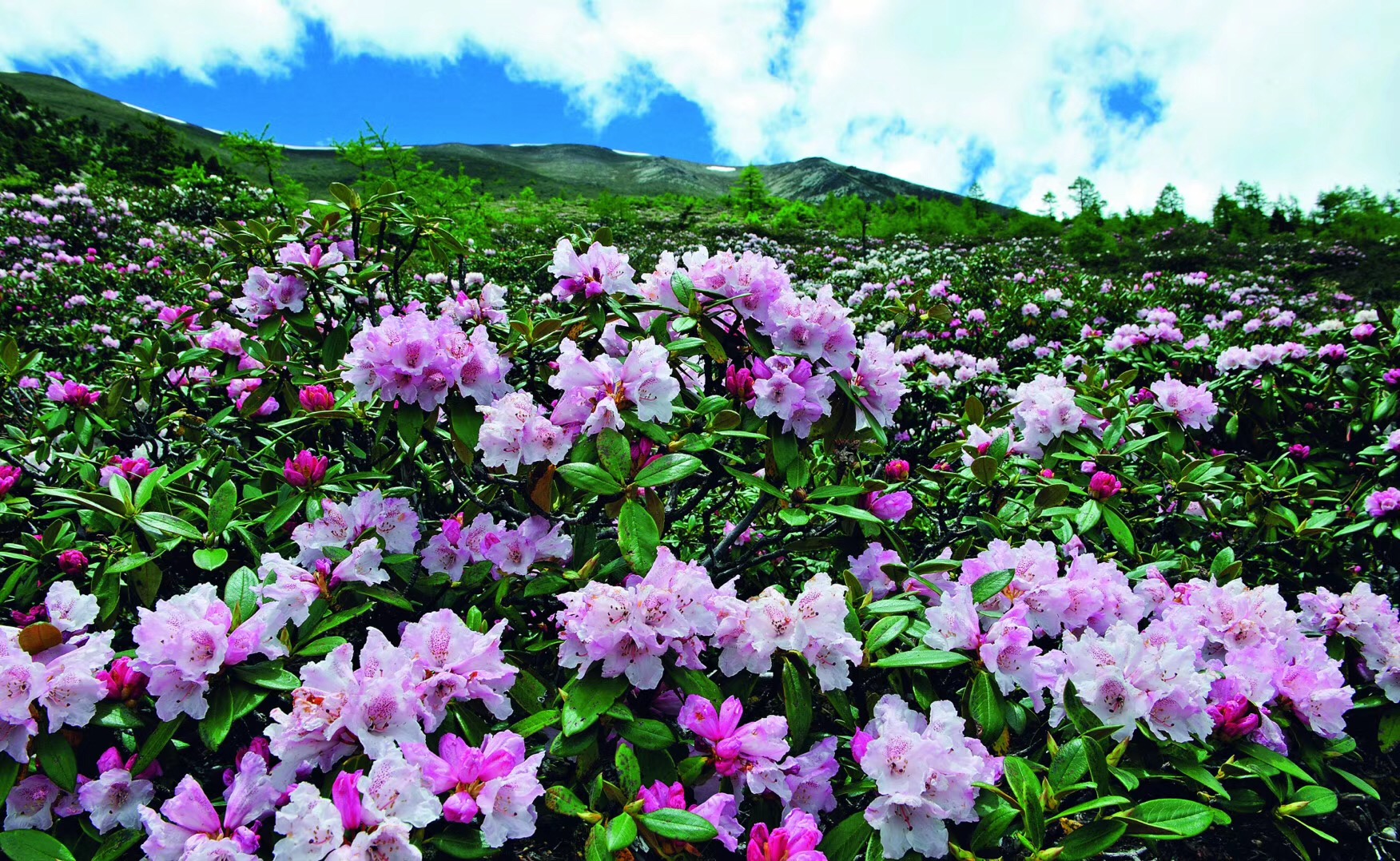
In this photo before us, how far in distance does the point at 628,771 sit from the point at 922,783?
18.3 inches

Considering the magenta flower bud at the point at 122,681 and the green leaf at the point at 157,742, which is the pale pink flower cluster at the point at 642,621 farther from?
the magenta flower bud at the point at 122,681

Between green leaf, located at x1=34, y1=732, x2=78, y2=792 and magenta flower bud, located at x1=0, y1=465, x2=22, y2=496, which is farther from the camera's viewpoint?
magenta flower bud, located at x1=0, y1=465, x2=22, y2=496

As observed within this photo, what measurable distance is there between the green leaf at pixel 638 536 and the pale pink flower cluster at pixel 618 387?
0.63 feet

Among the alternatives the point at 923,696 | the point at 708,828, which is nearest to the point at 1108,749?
the point at 923,696

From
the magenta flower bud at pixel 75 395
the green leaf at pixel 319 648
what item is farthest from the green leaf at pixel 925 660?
the magenta flower bud at pixel 75 395

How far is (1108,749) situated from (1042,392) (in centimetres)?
123

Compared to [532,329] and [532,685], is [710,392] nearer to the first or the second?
[532,329]

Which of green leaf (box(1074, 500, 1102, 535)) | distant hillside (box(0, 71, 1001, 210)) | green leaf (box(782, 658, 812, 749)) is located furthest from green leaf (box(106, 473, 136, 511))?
distant hillside (box(0, 71, 1001, 210))

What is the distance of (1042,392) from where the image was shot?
222 centimetres

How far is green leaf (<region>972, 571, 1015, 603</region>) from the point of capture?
1385mm

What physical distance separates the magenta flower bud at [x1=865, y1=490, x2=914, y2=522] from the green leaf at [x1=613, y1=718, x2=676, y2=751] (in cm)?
79

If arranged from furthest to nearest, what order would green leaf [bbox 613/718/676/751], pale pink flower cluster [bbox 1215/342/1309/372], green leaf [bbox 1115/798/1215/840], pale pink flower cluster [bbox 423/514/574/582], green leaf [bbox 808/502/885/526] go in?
pale pink flower cluster [bbox 1215/342/1309/372], pale pink flower cluster [bbox 423/514/574/582], green leaf [bbox 808/502/885/526], green leaf [bbox 613/718/676/751], green leaf [bbox 1115/798/1215/840]

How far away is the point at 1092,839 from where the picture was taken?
3.49ft

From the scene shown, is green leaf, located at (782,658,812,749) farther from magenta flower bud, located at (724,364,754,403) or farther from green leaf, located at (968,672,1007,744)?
magenta flower bud, located at (724,364,754,403)
